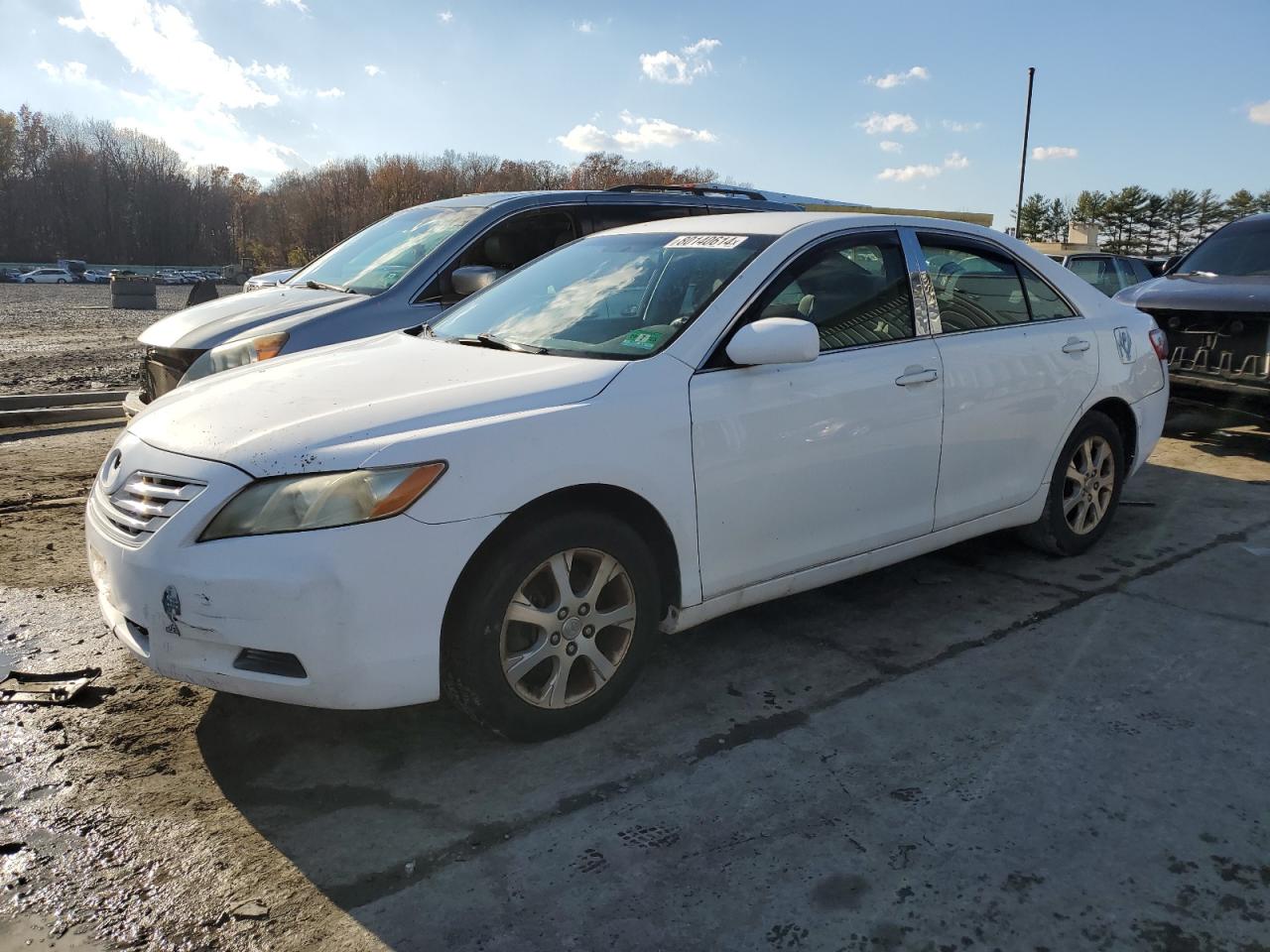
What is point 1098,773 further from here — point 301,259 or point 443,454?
point 301,259

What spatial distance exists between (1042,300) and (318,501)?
353 cm

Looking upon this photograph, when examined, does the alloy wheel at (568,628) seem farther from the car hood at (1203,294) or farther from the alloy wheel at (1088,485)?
the car hood at (1203,294)

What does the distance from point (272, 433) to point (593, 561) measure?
1.03 m

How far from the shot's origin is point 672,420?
316 cm

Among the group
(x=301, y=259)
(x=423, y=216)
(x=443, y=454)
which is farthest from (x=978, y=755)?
(x=301, y=259)

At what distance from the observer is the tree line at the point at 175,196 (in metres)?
105

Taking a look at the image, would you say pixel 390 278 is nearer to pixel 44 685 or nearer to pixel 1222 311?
pixel 44 685

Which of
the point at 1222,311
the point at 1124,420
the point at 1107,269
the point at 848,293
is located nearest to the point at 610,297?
A: the point at 848,293

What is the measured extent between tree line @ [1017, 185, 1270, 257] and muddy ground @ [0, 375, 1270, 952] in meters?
88.8

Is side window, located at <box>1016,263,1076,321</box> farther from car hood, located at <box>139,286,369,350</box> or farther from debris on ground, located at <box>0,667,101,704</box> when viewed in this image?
debris on ground, located at <box>0,667,101,704</box>

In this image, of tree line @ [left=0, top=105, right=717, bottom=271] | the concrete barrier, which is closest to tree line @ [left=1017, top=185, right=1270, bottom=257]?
tree line @ [left=0, top=105, right=717, bottom=271]

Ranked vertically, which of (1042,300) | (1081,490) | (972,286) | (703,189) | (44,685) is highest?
(703,189)

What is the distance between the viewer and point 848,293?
151 inches

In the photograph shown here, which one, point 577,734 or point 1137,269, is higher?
point 1137,269
